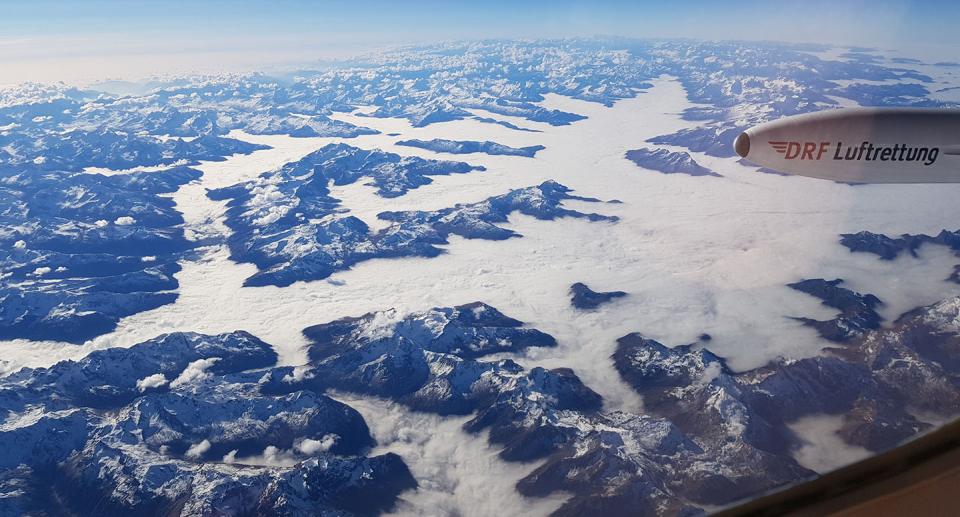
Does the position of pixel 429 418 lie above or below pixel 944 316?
below

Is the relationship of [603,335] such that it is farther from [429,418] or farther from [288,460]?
[288,460]

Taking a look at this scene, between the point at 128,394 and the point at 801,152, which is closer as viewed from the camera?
the point at 801,152

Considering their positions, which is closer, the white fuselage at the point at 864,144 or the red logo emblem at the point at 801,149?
the white fuselage at the point at 864,144

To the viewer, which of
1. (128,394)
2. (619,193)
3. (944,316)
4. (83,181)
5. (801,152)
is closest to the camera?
(801,152)

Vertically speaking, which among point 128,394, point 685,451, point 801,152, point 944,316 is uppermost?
point 801,152

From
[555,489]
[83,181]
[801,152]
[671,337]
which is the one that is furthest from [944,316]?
[83,181]

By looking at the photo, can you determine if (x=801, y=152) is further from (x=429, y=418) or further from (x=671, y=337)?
(x=671, y=337)

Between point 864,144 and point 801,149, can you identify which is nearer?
point 864,144

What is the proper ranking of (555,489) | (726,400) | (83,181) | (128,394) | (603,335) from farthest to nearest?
(83,181) < (603,335) < (128,394) < (726,400) < (555,489)

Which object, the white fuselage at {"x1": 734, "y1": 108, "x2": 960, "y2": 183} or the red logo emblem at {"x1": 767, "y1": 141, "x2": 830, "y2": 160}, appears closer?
the white fuselage at {"x1": 734, "y1": 108, "x2": 960, "y2": 183}
